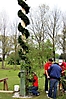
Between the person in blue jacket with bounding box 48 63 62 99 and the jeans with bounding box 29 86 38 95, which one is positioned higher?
the person in blue jacket with bounding box 48 63 62 99

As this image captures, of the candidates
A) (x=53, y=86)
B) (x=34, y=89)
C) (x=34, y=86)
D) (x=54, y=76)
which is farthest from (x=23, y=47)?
(x=53, y=86)

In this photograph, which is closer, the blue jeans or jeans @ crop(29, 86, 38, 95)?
the blue jeans

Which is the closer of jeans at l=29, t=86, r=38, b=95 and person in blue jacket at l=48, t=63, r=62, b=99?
person in blue jacket at l=48, t=63, r=62, b=99

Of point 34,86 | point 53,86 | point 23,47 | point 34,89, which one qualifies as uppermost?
point 23,47

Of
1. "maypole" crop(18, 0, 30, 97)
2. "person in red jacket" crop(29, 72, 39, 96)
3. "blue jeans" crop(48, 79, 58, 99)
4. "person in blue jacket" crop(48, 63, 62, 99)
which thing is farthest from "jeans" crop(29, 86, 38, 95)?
"person in blue jacket" crop(48, 63, 62, 99)

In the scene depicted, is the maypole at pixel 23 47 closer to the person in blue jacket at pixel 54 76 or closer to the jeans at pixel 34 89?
the jeans at pixel 34 89

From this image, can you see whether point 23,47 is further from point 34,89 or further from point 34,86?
point 34,89

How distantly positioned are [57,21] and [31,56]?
31.9 m

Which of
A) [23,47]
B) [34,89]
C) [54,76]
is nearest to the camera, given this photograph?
[54,76]

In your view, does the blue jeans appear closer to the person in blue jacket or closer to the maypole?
the person in blue jacket

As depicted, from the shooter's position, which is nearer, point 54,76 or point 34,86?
point 54,76

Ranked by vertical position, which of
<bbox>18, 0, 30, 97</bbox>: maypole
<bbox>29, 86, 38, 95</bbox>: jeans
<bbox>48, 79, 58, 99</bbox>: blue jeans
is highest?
<bbox>18, 0, 30, 97</bbox>: maypole

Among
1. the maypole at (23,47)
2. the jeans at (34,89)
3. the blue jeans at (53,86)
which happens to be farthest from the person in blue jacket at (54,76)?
the maypole at (23,47)

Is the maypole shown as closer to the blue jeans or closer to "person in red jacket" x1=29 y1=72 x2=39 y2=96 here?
"person in red jacket" x1=29 y1=72 x2=39 y2=96
